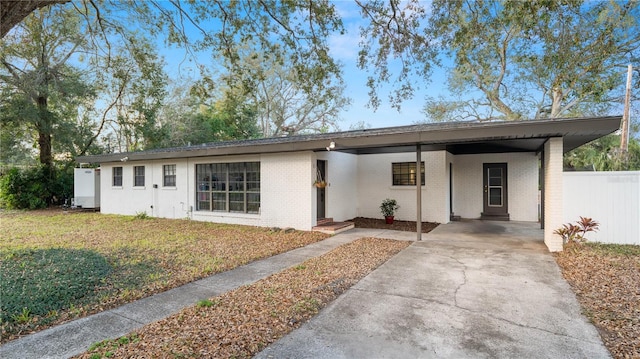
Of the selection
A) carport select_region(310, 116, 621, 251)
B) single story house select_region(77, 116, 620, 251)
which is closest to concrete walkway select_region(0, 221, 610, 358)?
carport select_region(310, 116, 621, 251)

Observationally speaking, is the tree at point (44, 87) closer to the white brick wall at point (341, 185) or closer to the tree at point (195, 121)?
the tree at point (195, 121)

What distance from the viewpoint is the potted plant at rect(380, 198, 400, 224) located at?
36.8ft

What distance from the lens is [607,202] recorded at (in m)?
7.02

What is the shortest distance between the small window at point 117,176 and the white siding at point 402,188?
10591 mm

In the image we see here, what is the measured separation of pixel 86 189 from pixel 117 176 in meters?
2.31

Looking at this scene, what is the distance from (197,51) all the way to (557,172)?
812cm

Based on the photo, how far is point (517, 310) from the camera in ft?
12.6

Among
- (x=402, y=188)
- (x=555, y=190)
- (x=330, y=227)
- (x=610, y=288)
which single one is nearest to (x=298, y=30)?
(x=330, y=227)

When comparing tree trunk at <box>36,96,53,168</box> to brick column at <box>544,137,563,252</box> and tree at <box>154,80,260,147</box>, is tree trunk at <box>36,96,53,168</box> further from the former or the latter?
brick column at <box>544,137,563,252</box>

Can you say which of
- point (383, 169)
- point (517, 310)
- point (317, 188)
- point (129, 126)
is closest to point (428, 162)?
point (383, 169)

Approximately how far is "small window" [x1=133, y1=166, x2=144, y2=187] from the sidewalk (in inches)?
381

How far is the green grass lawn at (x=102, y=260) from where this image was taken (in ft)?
12.9

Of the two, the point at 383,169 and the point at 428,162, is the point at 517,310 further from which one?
the point at 383,169

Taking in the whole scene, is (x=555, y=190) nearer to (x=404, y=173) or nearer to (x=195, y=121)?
(x=404, y=173)
